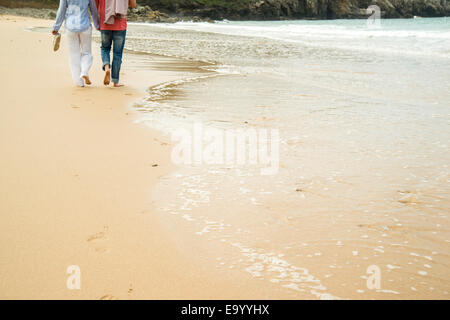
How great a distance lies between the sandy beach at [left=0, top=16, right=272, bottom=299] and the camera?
5.72 feet

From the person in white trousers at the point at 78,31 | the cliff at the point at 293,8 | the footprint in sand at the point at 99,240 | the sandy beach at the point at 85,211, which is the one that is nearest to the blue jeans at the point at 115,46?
the person in white trousers at the point at 78,31

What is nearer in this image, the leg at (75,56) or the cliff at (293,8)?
the leg at (75,56)

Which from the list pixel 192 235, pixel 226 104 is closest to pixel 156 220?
pixel 192 235

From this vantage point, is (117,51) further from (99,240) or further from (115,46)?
(99,240)

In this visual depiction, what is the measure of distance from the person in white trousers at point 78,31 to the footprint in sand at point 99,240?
4.46 m

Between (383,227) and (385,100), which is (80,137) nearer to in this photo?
(383,227)

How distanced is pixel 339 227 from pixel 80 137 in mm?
2318

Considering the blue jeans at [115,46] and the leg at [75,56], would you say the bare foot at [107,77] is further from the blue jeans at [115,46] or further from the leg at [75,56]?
the leg at [75,56]

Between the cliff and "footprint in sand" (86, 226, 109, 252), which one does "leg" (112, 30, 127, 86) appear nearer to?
"footprint in sand" (86, 226, 109, 252)

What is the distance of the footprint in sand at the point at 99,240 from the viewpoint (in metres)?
1.98

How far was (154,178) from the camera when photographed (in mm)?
2863

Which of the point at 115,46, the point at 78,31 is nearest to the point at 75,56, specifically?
the point at 78,31

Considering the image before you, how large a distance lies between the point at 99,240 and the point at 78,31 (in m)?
4.82
